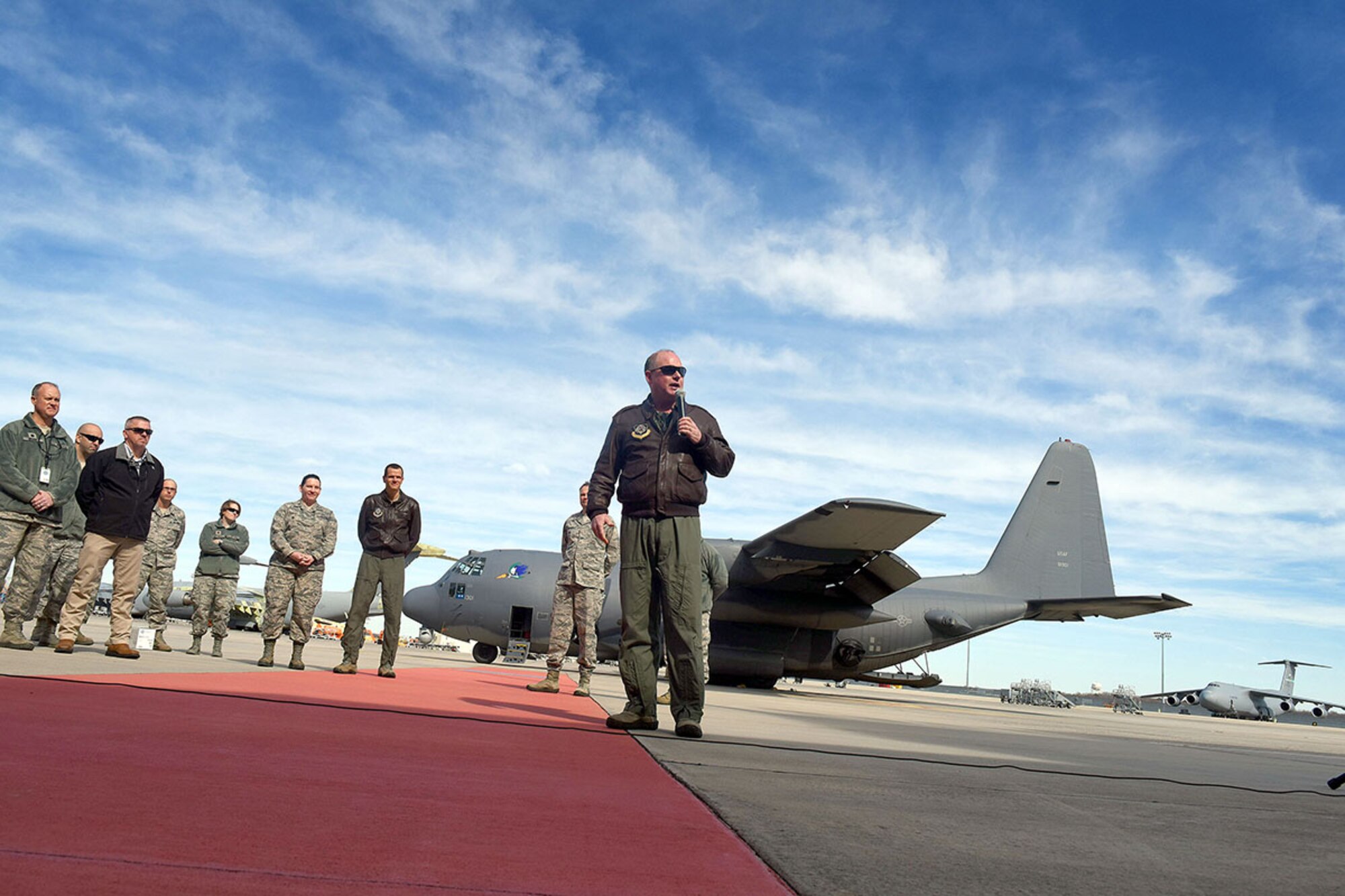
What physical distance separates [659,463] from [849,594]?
33.4ft

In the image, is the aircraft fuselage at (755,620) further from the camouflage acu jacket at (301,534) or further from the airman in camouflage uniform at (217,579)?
the camouflage acu jacket at (301,534)

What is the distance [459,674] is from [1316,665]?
180ft

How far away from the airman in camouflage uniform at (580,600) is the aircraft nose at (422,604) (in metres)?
9.26

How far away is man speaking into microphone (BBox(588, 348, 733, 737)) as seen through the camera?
4.48 meters

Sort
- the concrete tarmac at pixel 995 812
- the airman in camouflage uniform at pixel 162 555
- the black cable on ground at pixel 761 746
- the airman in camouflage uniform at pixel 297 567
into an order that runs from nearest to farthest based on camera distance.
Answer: the concrete tarmac at pixel 995 812 → the black cable on ground at pixel 761 746 → the airman in camouflage uniform at pixel 297 567 → the airman in camouflage uniform at pixel 162 555

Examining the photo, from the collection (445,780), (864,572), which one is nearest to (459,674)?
(864,572)

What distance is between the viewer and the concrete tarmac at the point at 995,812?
175cm

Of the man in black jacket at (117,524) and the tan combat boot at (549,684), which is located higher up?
the man in black jacket at (117,524)

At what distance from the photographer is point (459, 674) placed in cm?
969

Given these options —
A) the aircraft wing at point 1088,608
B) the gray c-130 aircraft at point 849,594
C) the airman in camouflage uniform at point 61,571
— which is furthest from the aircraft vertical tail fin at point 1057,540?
the airman in camouflage uniform at point 61,571

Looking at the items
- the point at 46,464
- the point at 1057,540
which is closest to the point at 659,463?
the point at 46,464

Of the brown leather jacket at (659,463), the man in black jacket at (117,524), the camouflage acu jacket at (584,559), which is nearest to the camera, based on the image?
the brown leather jacket at (659,463)

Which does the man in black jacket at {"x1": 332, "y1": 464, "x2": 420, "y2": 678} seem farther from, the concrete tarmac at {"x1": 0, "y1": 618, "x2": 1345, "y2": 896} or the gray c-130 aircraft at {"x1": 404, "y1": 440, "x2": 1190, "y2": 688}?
the gray c-130 aircraft at {"x1": 404, "y1": 440, "x2": 1190, "y2": 688}

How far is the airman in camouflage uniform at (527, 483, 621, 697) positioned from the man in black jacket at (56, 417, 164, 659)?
3127 millimetres
